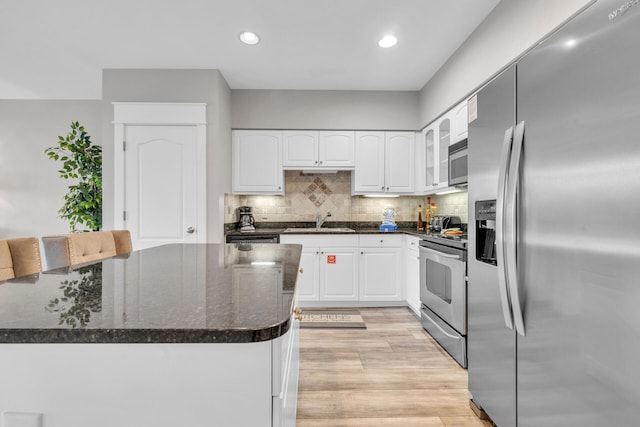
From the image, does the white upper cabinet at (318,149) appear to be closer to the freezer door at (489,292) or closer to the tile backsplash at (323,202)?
the tile backsplash at (323,202)

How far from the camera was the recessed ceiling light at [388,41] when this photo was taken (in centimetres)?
272

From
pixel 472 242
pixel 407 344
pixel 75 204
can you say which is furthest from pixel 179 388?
pixel 75 204

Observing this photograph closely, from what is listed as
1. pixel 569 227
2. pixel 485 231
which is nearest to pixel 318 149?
pixel 485 231

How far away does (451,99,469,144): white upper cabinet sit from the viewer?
2.77 meters

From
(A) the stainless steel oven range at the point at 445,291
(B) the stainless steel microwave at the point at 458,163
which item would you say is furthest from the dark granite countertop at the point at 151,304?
(B) the stainless steel microwave at the point at 458,163

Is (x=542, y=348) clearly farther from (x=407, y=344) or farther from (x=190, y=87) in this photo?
(x=190, y=87)

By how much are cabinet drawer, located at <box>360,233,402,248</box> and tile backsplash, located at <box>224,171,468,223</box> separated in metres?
0.61

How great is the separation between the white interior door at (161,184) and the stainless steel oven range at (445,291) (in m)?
2.31

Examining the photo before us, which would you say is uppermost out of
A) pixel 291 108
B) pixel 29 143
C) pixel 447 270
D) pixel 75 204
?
pixel 291 108

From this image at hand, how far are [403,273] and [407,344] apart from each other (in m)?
1.08

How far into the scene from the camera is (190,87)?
3.29 m

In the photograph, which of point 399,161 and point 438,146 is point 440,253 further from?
point 399,161

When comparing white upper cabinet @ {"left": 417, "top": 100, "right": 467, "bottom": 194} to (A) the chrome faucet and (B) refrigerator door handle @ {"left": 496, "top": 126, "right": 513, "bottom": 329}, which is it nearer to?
(A) the chrome faucet

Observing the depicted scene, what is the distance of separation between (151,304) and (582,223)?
1241 millimetres
